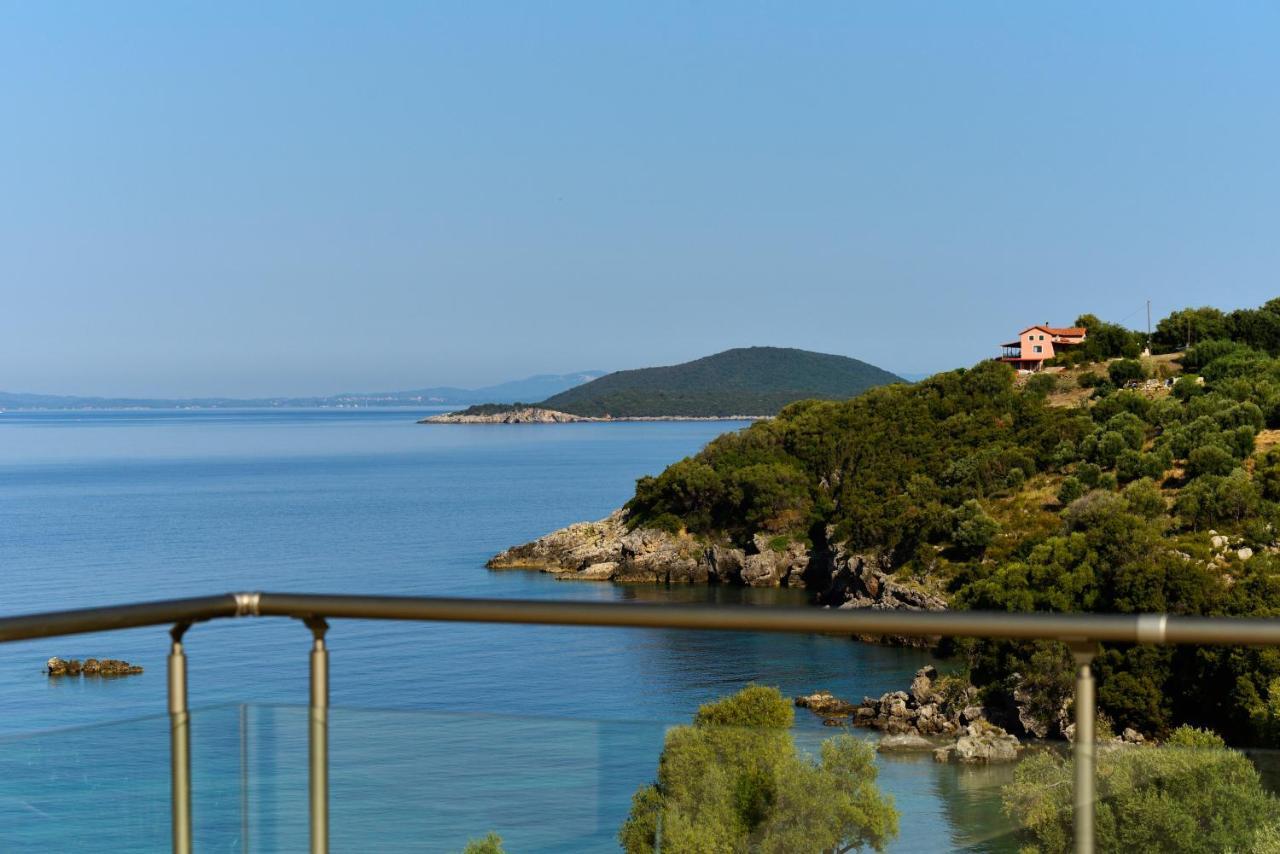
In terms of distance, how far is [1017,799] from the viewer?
2.13 m

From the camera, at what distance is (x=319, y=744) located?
2.35m

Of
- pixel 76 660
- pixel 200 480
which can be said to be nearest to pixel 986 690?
pixel 76 660

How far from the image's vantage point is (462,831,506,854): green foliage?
7.72 ft

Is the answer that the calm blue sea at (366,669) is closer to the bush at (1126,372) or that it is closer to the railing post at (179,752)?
the railing post at (179,752)

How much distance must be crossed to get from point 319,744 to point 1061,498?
37.4m

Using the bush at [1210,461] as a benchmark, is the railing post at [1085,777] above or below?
above

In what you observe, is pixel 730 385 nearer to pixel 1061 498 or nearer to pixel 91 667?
pixel 1061 498

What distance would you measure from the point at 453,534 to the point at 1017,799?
185ft

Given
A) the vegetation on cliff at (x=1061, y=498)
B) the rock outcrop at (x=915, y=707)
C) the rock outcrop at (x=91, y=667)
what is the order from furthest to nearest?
the rock outcrop at (x=91, y=667)
the rock outcrop at (x=915, y=707)
the vegetation on cliff at (x=1061, y=498)

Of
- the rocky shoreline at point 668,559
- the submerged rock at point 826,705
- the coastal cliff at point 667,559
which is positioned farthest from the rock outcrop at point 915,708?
the coastal cliff at point 667,559

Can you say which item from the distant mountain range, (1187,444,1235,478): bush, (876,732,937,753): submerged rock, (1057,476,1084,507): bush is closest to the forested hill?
the distant mountain range

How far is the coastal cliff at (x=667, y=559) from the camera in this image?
46.0 meters

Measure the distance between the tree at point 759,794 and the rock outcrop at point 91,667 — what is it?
2992 cm

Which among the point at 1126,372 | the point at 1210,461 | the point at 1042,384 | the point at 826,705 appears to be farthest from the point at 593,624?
the point at 1042,384
